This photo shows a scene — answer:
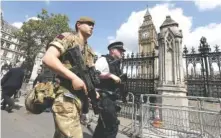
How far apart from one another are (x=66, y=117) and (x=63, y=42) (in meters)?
0.76

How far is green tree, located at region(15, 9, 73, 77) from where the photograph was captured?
35.4m

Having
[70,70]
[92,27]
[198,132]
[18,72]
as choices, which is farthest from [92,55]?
[18,72]

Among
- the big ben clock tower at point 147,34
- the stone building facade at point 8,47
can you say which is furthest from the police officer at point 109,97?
the stone building facade at point 8,47

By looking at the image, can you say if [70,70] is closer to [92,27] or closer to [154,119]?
[92,27]

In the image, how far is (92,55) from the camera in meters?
2.47

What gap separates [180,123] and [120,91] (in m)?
2.28

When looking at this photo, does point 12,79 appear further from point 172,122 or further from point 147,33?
point 147,33

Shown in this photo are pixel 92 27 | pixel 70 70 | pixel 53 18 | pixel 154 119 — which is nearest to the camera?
pixel 70 70

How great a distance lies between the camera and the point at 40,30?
35.8m

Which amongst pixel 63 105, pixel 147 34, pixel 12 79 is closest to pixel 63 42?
pixel 63 105

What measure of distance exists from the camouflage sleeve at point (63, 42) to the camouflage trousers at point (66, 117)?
47 centimetres

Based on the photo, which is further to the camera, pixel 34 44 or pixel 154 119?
pixel 34 44

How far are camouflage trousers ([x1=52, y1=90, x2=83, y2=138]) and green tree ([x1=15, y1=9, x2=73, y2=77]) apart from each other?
35.1 meters

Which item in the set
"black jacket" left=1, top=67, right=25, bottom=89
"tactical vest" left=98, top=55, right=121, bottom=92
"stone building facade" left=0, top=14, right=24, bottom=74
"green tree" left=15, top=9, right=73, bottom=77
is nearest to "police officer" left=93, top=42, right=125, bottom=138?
"tactical vest" left=98, top=55, right=121, bottom=92
